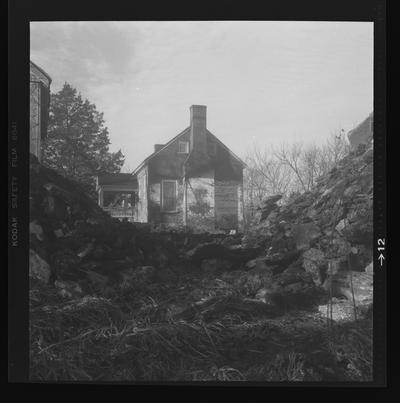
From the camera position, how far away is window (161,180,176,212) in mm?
6082

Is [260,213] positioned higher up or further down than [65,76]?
further down

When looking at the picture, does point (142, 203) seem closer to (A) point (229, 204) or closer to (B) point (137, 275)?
(B) point (137, 275)

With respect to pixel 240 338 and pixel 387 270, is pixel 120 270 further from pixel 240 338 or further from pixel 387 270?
pixel 387 270

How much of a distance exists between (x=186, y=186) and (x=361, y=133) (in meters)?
1.89

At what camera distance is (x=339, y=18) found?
229 inches

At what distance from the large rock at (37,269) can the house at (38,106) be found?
1017 mm

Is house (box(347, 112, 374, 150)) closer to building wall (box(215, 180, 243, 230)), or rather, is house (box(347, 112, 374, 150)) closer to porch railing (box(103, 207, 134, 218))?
building wall (box(215, 180, 243, 230))

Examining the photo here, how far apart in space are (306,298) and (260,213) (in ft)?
3.27

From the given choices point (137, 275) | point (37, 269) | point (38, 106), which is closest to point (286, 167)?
point (137, 275)

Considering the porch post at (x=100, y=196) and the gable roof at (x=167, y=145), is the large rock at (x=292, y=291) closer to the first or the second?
the gable roof at (x=167, y=145)

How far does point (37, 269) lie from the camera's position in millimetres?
5961

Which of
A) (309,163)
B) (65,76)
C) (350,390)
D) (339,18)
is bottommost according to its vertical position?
(350,390)

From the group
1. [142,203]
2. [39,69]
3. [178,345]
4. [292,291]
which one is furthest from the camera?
[142,203]

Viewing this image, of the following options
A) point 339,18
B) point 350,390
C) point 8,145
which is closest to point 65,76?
point 8,145
